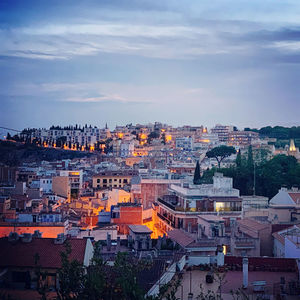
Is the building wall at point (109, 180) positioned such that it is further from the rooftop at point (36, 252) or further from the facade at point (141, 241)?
the rooftop at point (36, 252)

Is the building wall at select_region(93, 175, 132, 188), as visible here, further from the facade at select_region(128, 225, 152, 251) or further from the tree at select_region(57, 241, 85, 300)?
the tree at select_region(57, 241, 85, 300)

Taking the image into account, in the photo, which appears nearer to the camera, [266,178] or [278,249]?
[278,249]

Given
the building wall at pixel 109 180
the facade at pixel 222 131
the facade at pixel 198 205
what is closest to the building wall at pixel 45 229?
the facade at pixel 198 205

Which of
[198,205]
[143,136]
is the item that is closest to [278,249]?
[198,205]

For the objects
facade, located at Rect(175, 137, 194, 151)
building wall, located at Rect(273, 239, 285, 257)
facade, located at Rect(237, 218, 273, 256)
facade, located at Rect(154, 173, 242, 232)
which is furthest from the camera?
facade, located at Rect(175, 137, 194, 151)

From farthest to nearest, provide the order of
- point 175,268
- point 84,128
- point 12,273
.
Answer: point 84,128 < point 175,268 < point 12,273

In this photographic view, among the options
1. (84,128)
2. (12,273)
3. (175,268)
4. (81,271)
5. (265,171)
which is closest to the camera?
(81,271)

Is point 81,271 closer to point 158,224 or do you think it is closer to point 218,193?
point 218,193

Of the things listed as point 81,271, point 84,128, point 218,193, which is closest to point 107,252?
point 81,271

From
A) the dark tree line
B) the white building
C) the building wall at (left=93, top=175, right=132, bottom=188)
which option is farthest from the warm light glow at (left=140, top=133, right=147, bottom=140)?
the dark tree line

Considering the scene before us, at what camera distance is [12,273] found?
988 cm

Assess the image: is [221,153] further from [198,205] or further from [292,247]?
[292,247]

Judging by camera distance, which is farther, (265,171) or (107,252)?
(265,171)

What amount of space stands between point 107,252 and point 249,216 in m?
7.67
